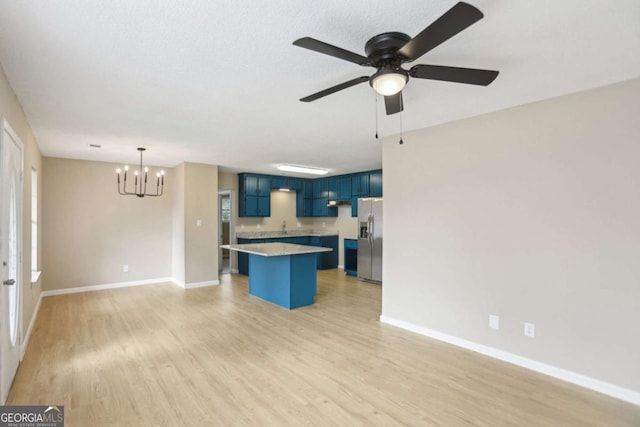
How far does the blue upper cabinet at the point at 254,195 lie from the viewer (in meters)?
7.54

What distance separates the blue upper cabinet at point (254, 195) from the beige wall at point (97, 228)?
1570mm

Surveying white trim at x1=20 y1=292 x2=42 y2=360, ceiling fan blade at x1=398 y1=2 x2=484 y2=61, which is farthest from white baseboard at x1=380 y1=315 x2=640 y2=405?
white trim at x1=20 y1=292 x2=42 y2=360

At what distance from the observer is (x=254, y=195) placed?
7.65 meters

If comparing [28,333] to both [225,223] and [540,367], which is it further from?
[225,223]

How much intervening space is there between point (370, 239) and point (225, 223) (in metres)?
4.76

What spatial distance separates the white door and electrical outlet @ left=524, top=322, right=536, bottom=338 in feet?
13.6

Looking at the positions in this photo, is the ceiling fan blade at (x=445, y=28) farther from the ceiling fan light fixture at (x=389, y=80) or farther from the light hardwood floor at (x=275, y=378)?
the light hardwood floor at (x=275, y=378)

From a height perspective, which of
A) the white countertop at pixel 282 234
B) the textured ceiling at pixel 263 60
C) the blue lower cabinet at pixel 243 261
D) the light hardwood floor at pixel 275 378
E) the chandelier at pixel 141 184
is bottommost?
the light hardwood floor at pixel 275 378

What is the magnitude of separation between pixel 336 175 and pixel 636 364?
633 cm

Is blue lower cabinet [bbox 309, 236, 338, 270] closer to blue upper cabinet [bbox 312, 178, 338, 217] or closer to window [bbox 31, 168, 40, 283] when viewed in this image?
blue upper cabinet [bbox 312, 178, 338, 217]

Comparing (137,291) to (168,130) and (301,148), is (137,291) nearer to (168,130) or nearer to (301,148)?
(168,130)

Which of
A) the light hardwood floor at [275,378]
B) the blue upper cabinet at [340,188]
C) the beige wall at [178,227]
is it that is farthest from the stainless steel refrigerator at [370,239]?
the beige wall at [178,227]

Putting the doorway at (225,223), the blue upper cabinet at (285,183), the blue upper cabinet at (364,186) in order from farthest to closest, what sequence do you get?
the blue upper cabinet at (285,183), the doorway at (225,223), the blue upper cabinet at (364,186)

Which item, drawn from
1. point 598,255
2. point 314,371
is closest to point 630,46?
point 598,255
